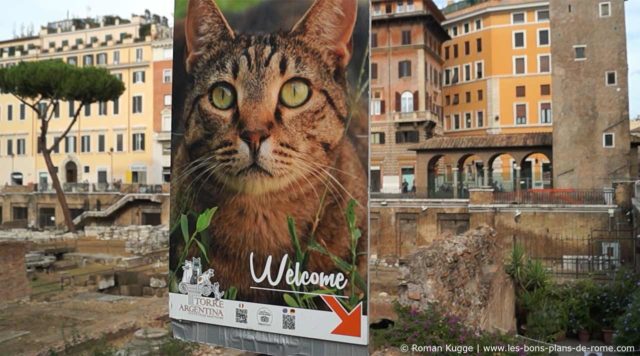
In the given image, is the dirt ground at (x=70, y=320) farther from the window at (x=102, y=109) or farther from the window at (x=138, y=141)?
the window at (x=102, y=109)

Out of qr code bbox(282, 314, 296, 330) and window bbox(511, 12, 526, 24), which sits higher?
window bbox(511, 12, 526, 24)

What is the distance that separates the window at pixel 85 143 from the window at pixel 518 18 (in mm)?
36664

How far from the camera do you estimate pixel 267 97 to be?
6.95 metres

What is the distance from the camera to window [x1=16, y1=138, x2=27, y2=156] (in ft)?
159

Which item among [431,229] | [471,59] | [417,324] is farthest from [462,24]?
[417,324]

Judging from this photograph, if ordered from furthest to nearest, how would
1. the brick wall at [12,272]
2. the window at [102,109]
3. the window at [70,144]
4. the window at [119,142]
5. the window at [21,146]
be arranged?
the window at [21,146] < the window at [70,144] < the window at [102,109] < the window at [119,142] < the brick wall at [12,272]

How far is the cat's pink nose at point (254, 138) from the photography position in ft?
22.8

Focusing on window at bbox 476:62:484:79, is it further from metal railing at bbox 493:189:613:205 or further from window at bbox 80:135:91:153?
window at bbox 80:135:91:153

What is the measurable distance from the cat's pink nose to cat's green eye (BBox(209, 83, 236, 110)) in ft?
1.64

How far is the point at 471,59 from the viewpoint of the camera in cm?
4647

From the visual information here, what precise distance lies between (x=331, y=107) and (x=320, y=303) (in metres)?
2.37

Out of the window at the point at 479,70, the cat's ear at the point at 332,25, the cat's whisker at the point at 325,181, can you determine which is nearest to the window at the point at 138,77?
the window at the point at 479,70

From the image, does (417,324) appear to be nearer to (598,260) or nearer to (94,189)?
(598,260)

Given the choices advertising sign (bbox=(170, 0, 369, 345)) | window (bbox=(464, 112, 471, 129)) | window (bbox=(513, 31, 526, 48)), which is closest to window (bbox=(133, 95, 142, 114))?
window (bbox=(464, 112, 471, 129))
